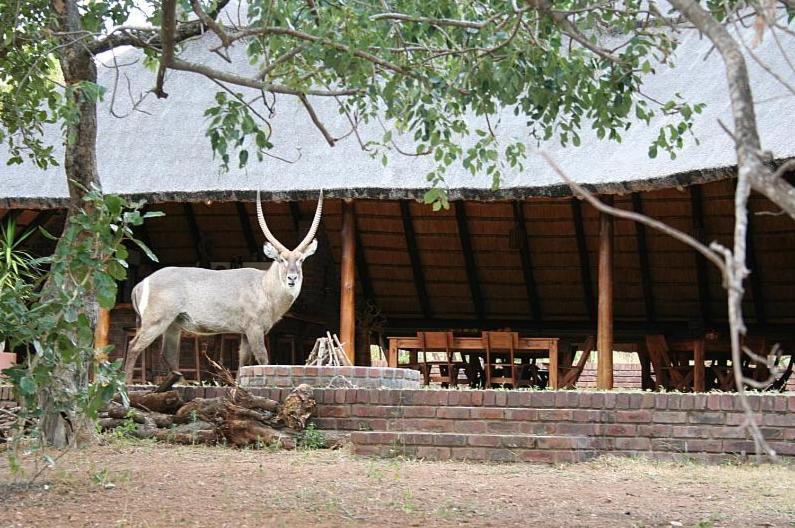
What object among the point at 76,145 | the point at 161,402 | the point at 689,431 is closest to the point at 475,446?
the point at 689,431

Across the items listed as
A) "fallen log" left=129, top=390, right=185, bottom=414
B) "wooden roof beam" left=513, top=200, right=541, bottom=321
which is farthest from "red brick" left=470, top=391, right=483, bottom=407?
"wooden roof beam" left=513, top=200, right=541, bottom=321

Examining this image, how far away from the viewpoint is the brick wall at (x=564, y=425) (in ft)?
22.5

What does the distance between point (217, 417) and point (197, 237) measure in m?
7.01

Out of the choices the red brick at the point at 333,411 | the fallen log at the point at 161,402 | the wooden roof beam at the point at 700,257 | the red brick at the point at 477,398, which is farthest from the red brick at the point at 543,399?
the wooden roof beam at the point at 700,257

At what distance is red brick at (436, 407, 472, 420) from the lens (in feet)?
23.8

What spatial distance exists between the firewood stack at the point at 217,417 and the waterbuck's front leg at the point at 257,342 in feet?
4.50

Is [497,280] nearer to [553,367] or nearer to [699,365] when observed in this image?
[553,367]

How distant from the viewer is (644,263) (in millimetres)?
12398

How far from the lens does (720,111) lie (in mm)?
9914

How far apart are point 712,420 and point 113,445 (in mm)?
4177

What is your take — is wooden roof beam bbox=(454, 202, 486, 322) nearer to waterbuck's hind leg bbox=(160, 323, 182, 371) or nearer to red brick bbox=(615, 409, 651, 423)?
waterbuck's hind leg bbox=(160, 323, 182, 371)

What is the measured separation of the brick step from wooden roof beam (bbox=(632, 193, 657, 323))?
17.9 ft

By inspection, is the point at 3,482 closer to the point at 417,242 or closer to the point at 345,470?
the point at 345,470

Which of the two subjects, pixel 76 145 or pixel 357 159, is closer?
pixel 76 145
